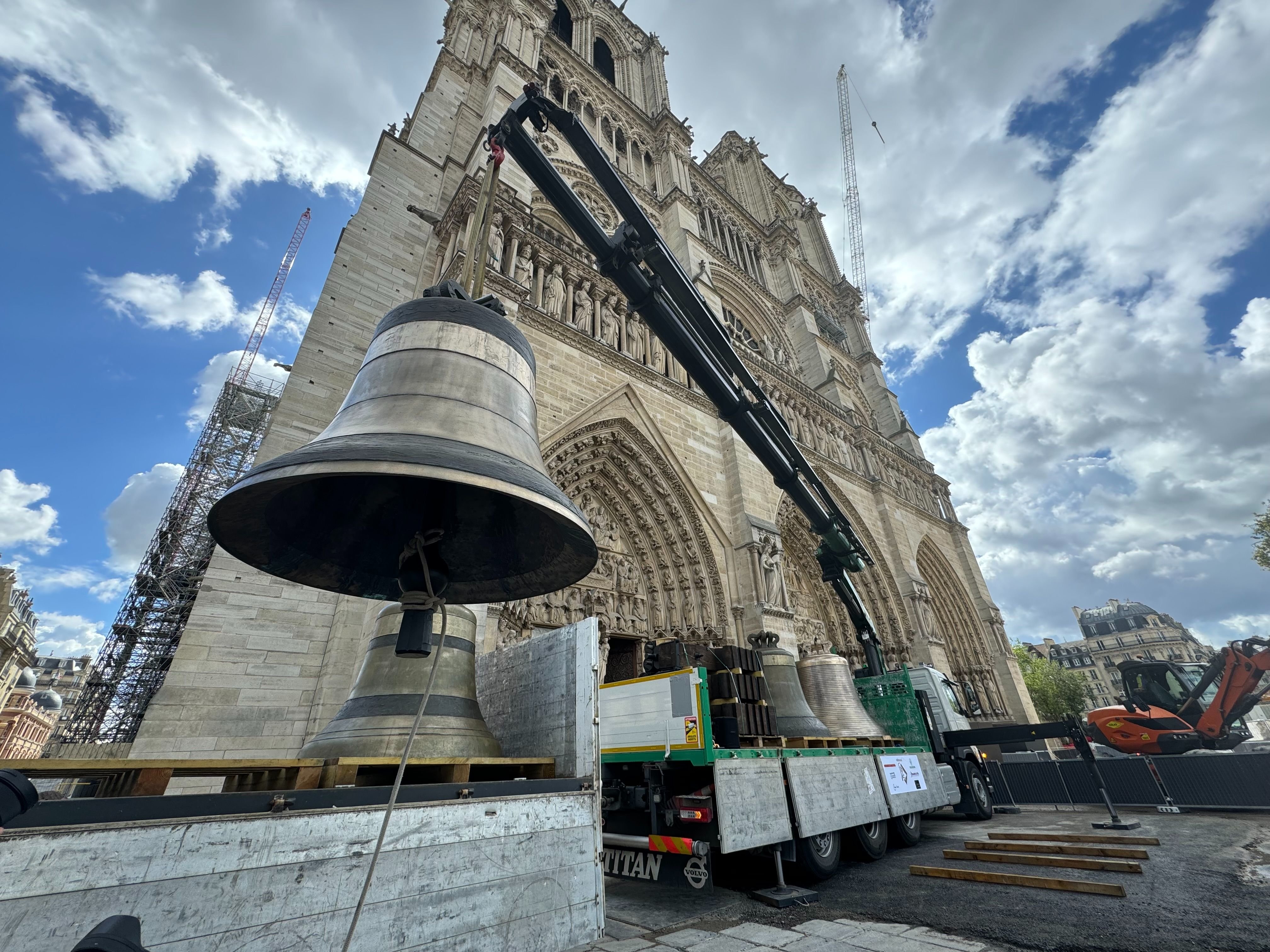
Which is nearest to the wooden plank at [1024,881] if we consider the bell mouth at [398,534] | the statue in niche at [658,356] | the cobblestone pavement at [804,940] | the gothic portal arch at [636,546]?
the cobblestone pavement at [804,940]

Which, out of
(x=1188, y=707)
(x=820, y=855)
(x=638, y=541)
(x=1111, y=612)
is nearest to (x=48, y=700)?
(x=638, y=541)

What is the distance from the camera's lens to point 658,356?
13.2m

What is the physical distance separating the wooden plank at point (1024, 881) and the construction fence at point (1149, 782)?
604cm

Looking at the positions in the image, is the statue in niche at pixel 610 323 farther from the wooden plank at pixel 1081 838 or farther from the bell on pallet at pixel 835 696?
the wooden plank at pixel 1081 838

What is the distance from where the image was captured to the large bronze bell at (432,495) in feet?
6.24

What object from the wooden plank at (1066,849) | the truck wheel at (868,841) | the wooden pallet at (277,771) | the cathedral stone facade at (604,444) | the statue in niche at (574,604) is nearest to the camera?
the wooden pallet at (277,771)

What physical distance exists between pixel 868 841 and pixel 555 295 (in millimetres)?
10203

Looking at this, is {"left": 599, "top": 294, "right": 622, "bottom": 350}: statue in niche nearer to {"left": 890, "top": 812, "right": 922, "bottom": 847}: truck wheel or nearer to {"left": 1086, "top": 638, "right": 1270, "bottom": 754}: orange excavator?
{"left": 890, "top": 812, "right": 922, "bottom": 847}: truck wheel

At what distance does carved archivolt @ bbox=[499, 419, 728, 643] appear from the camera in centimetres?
986

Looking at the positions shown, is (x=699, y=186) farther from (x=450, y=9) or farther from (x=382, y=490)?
(x=382, y=490)

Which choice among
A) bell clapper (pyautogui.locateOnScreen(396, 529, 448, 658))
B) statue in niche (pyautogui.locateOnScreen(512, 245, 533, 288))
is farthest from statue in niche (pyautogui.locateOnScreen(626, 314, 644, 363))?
bell clapper (pyautogui.locateOnScreen(396, 529, 448, 658))

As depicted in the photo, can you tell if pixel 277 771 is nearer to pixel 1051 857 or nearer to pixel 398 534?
pixel 398 534

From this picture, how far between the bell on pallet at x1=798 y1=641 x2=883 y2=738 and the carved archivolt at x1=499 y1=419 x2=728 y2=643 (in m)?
2.87

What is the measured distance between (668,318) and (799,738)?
15.1ft
